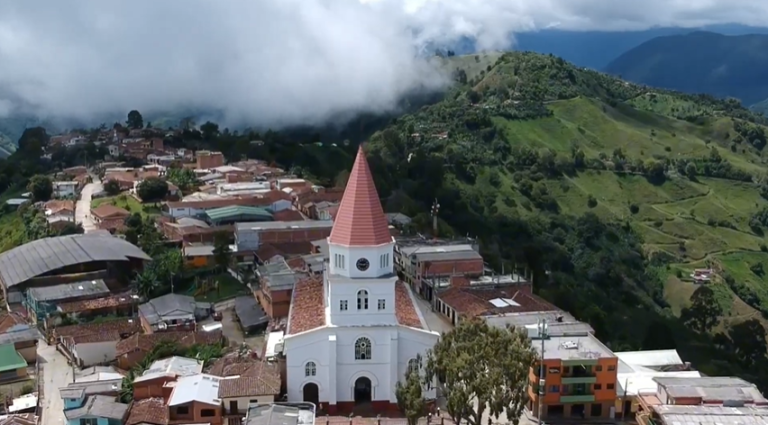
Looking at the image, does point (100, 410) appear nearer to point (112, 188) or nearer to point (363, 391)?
point (363, 391)

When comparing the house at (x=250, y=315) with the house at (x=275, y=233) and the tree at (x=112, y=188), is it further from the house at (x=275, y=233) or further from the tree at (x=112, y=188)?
the tree at (x=112, y=188)

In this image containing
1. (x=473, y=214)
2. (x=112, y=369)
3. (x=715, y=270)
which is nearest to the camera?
(x=112, y=369)

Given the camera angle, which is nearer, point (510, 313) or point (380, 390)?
point (380, 390)

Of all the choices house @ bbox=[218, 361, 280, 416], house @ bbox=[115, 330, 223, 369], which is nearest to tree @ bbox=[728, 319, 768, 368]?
house @ bbox=[218, 361, 280, 416]

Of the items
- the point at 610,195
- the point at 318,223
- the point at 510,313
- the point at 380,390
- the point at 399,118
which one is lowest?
the point at 380,390

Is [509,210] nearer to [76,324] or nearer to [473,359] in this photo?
[76,324]

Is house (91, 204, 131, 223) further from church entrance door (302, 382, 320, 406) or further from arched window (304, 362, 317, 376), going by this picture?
arched window (304, 362, 317, 376)

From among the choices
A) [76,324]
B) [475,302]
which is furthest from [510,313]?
[76,324]

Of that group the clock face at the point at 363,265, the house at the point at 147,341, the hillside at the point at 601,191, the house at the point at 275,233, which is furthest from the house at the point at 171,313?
the hillside at the point at 601,191
